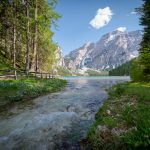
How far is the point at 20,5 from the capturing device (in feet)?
116

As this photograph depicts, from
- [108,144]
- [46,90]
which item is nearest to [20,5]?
[46,90]

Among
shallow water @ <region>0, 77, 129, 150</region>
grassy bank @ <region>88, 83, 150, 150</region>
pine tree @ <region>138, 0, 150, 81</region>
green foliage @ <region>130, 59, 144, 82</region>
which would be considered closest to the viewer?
grassy bank @ <region>88, 83, 150, 150</region>

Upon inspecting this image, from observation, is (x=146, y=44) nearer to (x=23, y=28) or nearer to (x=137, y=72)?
(x=137, y=72)

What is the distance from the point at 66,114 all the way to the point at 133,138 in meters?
6.56

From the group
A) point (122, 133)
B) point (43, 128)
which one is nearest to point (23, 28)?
point (43, 128)

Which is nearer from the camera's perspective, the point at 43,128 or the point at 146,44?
the point at 43,128

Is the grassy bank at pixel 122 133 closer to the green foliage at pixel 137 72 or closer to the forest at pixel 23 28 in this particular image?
the forest at pixel 23 28

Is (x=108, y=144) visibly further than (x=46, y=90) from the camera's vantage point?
No

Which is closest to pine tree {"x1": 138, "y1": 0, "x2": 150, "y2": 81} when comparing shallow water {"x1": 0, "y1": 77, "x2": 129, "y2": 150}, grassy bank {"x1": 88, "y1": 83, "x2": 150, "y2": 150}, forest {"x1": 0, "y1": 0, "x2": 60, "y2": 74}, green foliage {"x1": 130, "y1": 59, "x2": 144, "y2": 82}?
green foliage {"x1": 130, "y1": 59, "x2": 144, "y2": 82}

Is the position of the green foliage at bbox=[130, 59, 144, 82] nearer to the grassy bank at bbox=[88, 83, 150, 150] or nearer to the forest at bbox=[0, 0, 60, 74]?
the forest at bbox=[0, 0, 60, 74]

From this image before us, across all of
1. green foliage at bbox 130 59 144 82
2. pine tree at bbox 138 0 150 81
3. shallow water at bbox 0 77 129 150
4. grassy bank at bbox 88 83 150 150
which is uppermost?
pine tree at bbox 138 0 150 81

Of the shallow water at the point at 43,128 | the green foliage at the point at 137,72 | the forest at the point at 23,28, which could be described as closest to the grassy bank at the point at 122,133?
the shallow water at the point at 43,128

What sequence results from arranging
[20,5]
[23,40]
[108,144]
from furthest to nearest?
[23,40] → [20,5] → [108,144]

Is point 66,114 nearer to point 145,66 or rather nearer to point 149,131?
point 149,131
